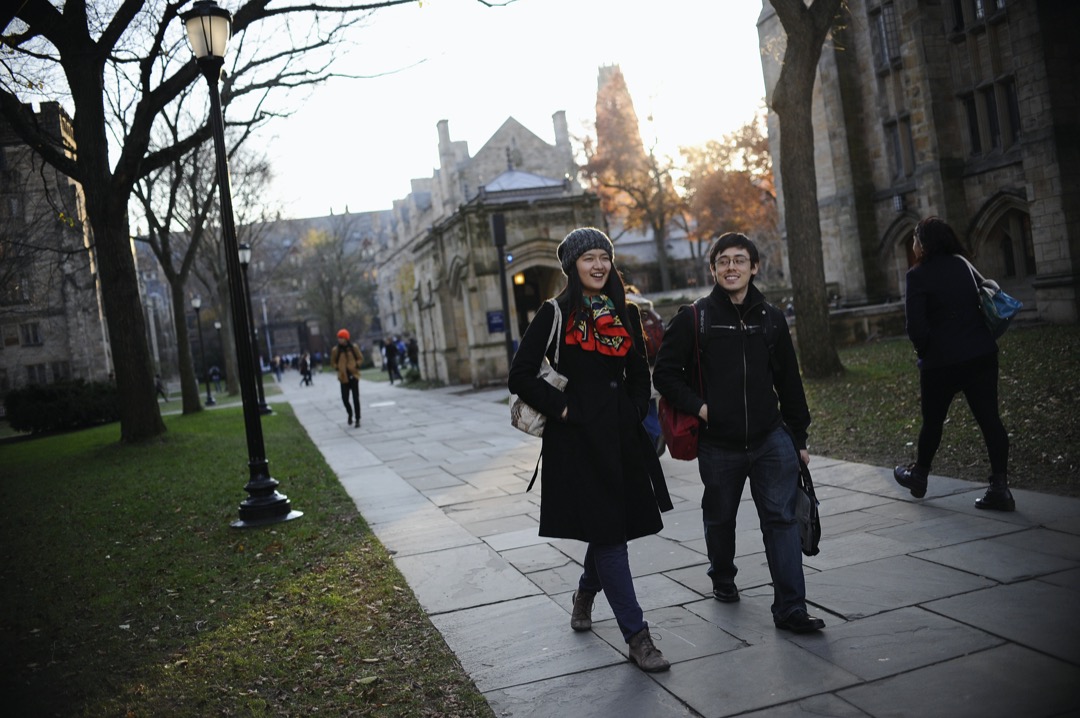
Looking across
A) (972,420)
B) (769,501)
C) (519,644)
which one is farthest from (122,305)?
(769,501)

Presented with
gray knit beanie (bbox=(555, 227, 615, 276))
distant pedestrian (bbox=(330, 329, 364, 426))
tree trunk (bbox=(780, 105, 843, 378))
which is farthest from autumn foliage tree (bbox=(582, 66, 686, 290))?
gray knit beanie (bbox=(555, 227, 615, 276))

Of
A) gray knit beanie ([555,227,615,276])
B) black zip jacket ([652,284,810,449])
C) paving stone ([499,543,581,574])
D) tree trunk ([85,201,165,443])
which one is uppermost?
tree trunk ([85,201,165,443])

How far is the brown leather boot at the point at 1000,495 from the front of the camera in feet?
19.4

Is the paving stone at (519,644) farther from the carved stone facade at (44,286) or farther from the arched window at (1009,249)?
the carved stone facade at (44,286)

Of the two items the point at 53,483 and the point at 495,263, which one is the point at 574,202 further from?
the point at 53,483

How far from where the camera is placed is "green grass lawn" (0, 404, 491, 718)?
4207 mm

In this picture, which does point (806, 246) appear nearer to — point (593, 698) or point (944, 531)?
point (944, 531)

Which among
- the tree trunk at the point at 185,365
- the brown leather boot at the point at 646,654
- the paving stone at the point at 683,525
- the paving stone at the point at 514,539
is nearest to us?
the brown leather boot at the point at 646,654

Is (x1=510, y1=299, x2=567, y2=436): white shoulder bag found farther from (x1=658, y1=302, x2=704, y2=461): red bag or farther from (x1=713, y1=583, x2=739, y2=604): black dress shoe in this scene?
(x1=713, y1=583, x2=739, y2=604): black dress shoe

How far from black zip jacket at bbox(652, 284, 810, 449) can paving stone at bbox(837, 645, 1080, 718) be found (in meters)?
1.29

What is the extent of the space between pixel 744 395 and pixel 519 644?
5.77ft

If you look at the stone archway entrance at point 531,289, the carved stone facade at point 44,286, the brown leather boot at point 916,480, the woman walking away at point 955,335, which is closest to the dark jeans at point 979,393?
the woman walking away at point 955,335

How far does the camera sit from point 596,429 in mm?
4133

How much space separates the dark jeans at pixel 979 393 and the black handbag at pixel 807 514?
224 cm
